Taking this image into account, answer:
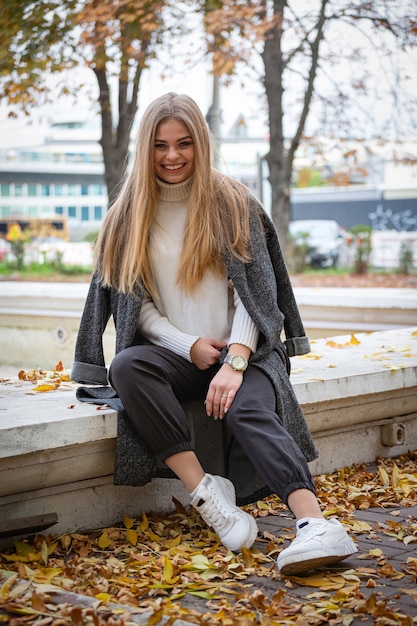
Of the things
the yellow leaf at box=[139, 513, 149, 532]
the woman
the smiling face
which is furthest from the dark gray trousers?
the smiling face

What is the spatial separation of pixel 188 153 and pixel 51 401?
1025 millimetres

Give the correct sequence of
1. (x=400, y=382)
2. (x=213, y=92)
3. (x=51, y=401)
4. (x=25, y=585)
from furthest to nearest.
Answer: (x=213, y=92) → (x=400, y=382) → (x=51, y=401) → (x=25, y=585)

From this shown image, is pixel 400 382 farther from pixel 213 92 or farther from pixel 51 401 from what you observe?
pixel 213 92

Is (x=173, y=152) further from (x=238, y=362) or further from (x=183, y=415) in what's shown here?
(x=183, y=415)

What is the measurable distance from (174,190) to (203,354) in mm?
616

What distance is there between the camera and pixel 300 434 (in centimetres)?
329

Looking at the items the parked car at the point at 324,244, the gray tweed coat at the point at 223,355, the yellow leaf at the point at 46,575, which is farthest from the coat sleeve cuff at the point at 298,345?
the parked car at the point at 324,244

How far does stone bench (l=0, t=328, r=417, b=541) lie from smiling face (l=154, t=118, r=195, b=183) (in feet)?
2.83

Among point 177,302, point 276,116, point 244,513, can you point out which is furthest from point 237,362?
point 276,116

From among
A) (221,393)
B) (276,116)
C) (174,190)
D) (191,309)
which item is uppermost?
(276,116)

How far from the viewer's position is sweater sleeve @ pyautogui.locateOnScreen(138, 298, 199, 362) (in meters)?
3.23

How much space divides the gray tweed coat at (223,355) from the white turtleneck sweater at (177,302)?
79 mm

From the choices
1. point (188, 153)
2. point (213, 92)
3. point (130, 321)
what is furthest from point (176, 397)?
point (213, 92)

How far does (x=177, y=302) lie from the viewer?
10.9 feet
